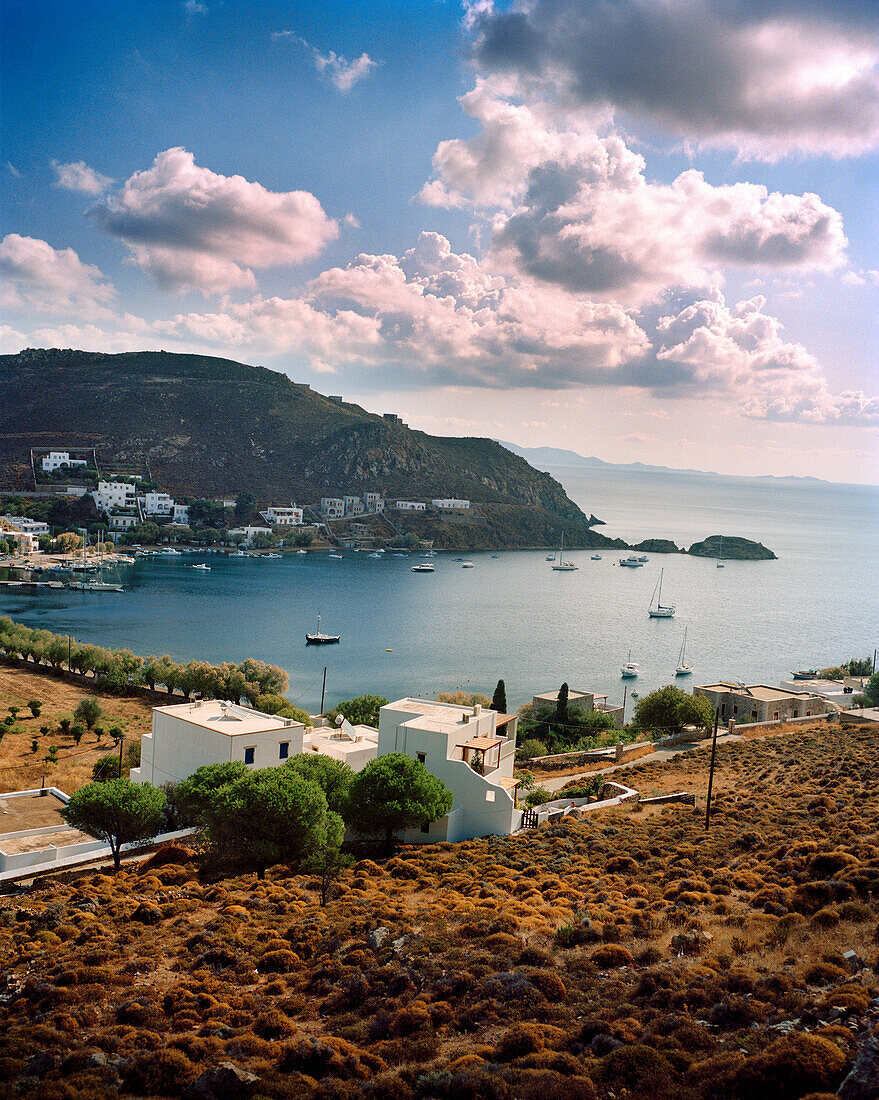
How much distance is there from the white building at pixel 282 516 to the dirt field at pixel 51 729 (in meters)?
71.3

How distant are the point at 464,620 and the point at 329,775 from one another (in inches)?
1861

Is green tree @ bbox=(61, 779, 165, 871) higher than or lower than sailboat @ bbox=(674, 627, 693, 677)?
higher

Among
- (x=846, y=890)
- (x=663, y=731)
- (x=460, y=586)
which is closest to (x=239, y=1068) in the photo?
(x=846, y=890)

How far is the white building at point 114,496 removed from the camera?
318ft

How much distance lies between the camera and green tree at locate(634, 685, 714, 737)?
2845 centimetres

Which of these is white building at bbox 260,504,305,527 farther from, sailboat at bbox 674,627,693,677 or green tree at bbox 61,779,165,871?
green tree at bbox 61,779,165,871

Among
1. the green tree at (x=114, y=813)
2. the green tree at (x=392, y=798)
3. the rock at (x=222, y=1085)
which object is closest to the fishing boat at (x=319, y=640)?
the green tree at (x=392, y=798)

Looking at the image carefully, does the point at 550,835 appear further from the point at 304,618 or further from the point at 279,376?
the point at 279,376

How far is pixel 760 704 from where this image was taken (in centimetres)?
3256

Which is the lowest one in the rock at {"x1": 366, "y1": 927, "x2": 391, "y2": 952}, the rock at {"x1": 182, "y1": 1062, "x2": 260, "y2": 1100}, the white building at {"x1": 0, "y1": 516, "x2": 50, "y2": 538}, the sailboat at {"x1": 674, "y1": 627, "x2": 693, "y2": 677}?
the sailboat at {"x1": 674, "y1": 627, "x2": 693, "y2": 677}

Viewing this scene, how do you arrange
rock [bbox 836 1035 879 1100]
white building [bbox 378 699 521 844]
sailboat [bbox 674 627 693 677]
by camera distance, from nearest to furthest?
rock [bbox 836 1035 879 1100]
white building [bbox 378 699 521 844]
sailboat [bbox 674 627 693 677]

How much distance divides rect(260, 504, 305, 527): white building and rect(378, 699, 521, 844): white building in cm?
9190

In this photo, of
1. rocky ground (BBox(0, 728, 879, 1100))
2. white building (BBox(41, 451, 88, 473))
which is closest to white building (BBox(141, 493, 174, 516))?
white building (BBox(41, 451, 88, 473))

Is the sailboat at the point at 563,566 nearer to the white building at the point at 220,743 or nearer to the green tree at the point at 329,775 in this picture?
the white building at the point at 220,743
